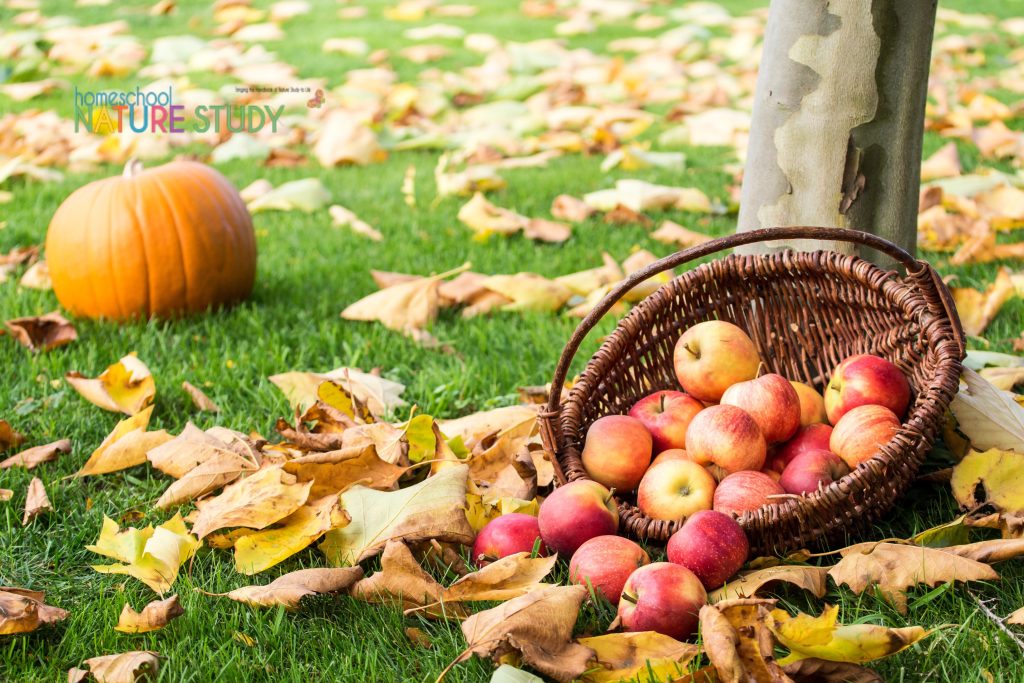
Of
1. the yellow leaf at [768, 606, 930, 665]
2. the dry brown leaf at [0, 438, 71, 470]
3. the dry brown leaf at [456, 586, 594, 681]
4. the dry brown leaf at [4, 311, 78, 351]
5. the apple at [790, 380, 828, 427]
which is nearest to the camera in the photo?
the yellow leaf at [768, 606, 930, 665]

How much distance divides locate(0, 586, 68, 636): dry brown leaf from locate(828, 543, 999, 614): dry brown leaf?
4.41ft

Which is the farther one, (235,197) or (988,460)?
(235,197)

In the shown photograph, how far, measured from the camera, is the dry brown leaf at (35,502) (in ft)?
6.71

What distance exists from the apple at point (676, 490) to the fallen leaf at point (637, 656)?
0.35 meters

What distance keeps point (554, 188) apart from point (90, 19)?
6.82 metres

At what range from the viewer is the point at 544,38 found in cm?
859

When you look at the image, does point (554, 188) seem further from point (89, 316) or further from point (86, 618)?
point (86, 618)

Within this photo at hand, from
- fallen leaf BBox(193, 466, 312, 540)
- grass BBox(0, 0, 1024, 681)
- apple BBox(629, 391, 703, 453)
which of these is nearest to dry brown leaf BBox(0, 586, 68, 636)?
grass BBox(0, 0, 1024, 681)

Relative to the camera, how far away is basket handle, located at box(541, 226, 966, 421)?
1870 millimetres

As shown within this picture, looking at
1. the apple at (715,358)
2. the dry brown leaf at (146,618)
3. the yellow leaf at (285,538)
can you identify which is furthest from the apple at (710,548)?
the dry brown leaf at (146,618)

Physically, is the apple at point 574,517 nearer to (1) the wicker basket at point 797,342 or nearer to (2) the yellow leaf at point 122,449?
(1) the wicker basket at point 797,342

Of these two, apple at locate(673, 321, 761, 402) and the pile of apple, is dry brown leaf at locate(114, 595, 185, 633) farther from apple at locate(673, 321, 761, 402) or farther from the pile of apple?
apple at locate(673, 321, 761, 402)

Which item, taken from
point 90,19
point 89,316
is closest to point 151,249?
point 89,316

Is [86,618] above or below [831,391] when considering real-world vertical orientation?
below
